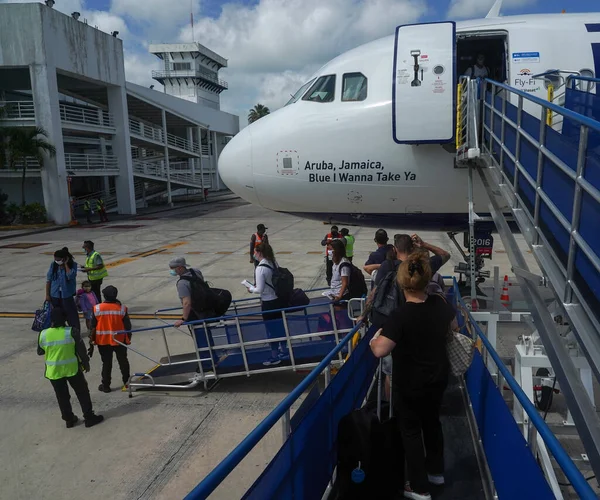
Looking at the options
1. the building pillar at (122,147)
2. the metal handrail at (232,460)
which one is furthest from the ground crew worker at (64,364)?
the building pillar at (122,147)

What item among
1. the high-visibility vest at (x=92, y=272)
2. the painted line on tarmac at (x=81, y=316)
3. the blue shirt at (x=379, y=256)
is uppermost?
the blue shirt at (x=379, y=256)

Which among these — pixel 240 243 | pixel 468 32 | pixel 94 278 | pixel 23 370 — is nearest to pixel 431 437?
pixel 468 32

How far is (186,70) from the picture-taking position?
8400 centimetres

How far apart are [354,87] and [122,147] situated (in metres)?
32.6

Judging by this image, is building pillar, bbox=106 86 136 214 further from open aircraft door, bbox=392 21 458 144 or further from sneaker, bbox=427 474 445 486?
sneaker, bbox=427 474 445 486

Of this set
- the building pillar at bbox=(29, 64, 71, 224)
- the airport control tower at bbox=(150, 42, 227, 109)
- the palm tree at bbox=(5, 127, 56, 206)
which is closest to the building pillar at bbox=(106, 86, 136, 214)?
the building pillar at bbox=(29, 64, 71, 224)

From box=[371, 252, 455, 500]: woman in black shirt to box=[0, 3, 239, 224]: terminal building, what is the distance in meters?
32.3

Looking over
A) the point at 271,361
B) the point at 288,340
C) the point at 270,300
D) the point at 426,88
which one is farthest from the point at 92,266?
the point at 426,88

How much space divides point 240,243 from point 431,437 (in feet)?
60.7

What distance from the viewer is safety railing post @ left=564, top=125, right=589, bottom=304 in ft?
9.68

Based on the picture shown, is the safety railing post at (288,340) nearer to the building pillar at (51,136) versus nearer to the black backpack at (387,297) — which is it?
the black backpack at (387,297)

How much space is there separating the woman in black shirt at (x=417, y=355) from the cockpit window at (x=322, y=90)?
545cm

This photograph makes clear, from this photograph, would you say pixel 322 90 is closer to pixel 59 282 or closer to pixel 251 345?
pixel 251 345

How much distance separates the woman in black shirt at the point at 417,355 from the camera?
10.5 feet
